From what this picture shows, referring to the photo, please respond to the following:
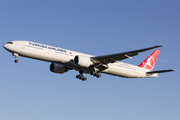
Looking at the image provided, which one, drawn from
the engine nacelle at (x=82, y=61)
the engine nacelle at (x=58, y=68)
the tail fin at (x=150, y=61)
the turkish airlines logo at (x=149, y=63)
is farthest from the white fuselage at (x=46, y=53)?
the turkish airlines logo at (x=149, y=63)

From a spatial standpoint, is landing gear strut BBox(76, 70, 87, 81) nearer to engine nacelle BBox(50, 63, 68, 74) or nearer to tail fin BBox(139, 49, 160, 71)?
engine nacelle BBox(50, 63, 68, 74)

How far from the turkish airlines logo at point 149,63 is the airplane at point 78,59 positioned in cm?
301

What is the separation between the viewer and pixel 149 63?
47844 mm

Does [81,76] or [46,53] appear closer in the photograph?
[46,53]

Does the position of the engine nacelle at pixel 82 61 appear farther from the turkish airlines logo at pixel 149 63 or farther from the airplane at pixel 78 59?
the turkish airlines logo at pixel 149 63

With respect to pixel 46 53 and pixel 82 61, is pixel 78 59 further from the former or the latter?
pixel 46 53

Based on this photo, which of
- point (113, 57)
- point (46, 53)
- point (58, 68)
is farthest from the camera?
point (58, 68)

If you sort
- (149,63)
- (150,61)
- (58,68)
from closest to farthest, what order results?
(58,68) → (149,63) → (150,61)

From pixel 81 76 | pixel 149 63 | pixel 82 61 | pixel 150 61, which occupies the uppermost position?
pixel 150 61

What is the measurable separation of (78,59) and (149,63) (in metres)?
16.8

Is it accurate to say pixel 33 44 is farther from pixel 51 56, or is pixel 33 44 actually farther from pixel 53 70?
pixel 53 70

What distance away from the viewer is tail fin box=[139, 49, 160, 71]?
4679 cm

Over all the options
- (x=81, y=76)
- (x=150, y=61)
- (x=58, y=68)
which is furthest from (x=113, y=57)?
(x=150, y=61)

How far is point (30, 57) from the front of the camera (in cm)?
3638
